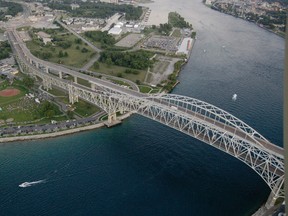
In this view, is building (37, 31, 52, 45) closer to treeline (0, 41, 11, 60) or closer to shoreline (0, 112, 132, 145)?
treeline (0, 41, 11, 60)

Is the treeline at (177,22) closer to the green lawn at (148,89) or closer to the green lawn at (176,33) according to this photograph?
the green lawn at (176,33)

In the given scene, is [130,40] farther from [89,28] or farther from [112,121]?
[112,121]

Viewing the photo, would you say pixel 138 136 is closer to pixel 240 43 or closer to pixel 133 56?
pixel 133 56

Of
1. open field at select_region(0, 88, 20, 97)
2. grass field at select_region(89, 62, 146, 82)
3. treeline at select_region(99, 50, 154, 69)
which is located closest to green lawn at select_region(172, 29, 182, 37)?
treeline at select_region(99, 50, 154, 69)

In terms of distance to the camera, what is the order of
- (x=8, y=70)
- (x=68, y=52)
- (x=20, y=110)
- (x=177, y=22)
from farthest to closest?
(x=177, y=22) < (x=68, y=52) < (x=8, y=70) < (x=20, y=110)

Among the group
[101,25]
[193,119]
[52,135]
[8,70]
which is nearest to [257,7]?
[101,25]

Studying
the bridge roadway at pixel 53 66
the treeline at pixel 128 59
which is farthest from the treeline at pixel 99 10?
the treeline at pixel 128 59
